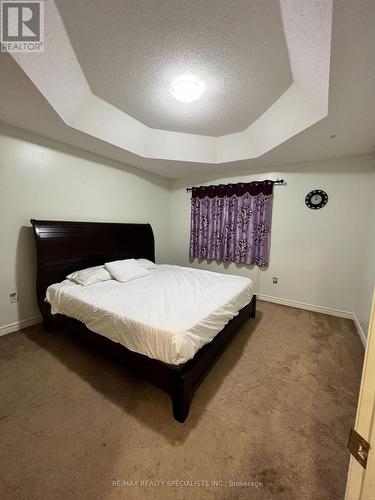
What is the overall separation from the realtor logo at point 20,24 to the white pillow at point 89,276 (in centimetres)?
198

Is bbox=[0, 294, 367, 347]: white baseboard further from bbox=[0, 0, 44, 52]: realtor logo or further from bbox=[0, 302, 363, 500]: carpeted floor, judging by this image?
bbox=[0, 0, 44, 52]: realtor logo

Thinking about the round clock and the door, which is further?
the round clock

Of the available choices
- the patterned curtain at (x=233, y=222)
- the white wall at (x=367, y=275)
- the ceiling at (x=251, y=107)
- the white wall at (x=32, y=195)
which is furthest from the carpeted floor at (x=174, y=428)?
the ceiling at (x=251, y=107)

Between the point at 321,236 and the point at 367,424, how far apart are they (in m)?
3.05

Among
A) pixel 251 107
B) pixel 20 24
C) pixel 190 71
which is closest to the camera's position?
pixel 20 24

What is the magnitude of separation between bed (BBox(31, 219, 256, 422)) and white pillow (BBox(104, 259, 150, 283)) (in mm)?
118

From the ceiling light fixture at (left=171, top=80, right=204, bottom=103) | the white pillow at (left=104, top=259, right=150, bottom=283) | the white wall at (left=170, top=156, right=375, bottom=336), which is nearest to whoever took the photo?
the ceiling light fixture at (left=171, top=80, right=204, bottom=103)

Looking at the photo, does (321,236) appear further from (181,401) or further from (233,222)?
(181,401)

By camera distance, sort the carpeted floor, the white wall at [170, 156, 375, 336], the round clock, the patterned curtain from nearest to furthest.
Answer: the carpeted floor, the white wall at [170, 156, 375, 336], the round clock, the patterned curtain

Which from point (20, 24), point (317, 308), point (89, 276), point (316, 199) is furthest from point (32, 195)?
point (317, 308)

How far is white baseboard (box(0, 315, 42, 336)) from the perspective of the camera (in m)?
2.32

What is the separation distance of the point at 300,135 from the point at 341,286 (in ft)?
7.36

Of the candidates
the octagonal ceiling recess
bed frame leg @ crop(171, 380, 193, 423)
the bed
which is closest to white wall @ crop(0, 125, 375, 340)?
the bed

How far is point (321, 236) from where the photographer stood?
3.06 m
